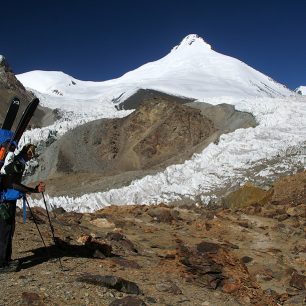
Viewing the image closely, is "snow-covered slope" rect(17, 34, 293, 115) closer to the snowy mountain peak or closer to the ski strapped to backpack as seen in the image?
the snowy mountain peak

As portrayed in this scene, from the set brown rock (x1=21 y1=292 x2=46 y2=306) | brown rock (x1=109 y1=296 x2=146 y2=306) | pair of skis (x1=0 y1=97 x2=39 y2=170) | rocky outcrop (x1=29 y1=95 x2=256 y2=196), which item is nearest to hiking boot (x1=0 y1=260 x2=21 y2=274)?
brown rock (x1=21 y1=292 x2=46 y2=306)

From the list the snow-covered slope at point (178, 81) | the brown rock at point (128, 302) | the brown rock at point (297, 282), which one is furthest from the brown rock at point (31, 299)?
the snow-covered slope at point (178, 81)

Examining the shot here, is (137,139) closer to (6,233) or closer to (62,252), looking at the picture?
(62,252)

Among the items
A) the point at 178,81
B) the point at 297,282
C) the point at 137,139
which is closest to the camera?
the point at 297,282

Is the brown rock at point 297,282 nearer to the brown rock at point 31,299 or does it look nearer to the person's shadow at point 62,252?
the person's shadow at point 62,252

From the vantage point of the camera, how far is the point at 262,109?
34719 millimetres

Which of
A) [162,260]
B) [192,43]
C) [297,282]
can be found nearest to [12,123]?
[162,260]

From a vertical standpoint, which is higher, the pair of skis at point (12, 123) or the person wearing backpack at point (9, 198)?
the pair of skis at point (12, 123)

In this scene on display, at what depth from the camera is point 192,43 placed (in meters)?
162

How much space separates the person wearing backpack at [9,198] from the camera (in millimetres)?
5746

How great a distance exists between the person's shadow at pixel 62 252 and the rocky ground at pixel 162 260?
0.04 ft

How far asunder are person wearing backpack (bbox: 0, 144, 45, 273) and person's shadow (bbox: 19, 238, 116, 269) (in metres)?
0.30

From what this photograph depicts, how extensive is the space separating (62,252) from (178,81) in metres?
102

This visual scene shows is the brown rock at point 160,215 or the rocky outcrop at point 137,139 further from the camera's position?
the rocky outcrop at point 137,139
